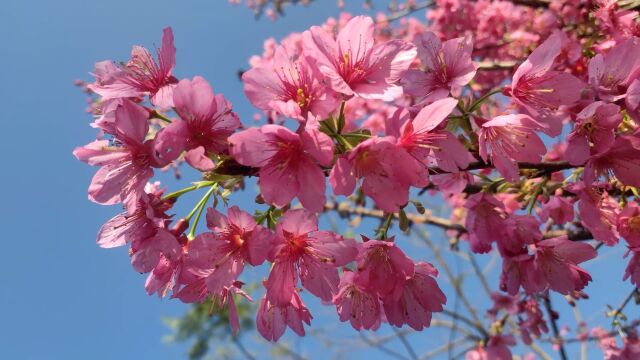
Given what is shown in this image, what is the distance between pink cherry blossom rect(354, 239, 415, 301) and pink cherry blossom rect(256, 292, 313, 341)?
7.5 inches

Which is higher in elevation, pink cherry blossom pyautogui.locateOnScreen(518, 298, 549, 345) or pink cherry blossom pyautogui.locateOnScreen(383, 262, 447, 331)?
pink cherry blossom pyautogui.locateOnScreen(383, 262, 447, 331)

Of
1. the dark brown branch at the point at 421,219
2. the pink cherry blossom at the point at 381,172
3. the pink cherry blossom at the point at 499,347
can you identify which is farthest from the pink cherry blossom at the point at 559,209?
the pink cherry blossom at the point at 499,347

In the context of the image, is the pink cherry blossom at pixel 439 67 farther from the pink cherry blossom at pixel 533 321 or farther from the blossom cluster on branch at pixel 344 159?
the pink cherry blossom at pixel 533 321

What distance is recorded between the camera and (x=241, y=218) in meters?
1.09

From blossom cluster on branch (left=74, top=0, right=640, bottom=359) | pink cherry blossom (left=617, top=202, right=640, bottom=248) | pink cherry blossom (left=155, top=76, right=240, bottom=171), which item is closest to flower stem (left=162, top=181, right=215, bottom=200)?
blossom cluster on branch (left=74, top=0, right=640, bottom=359)

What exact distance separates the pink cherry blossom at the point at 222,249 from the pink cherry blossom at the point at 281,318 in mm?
166

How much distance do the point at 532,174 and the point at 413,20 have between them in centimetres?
527

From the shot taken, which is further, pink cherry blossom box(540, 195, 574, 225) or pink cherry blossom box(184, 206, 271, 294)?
pink cherry blossom box(540, 195, 574, 225)

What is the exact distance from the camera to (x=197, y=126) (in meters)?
1.03

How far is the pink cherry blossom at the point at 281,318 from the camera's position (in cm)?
126

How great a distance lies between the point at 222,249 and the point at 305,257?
8.5 inches

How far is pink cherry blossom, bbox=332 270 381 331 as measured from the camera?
4.15ft

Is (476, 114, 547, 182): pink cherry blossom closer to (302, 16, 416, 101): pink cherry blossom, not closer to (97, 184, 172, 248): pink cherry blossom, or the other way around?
(302, 16, 416, 101): pink cherry blossom

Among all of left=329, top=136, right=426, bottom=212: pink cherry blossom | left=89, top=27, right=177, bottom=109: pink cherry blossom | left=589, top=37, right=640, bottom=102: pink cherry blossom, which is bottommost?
left=589, top=37, right=640, bottom=102: pink cherry blossom
